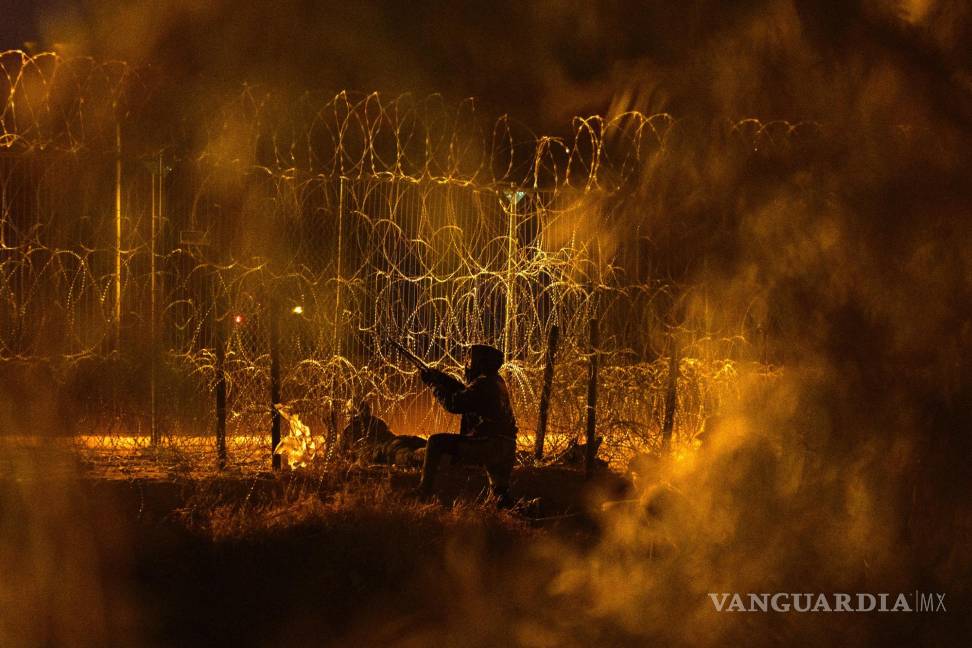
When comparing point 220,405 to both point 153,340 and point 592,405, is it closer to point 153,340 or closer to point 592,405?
point 153,340

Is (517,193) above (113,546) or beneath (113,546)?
above

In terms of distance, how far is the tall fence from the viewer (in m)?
7.37

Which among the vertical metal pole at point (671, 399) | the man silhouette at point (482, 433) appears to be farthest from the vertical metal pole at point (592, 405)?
the man silhouette at point (482, 433)

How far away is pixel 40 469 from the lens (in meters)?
5.49

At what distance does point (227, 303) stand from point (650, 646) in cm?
493

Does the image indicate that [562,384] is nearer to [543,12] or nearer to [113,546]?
[543,12]

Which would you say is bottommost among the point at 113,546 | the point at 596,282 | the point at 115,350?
the point at 113,546

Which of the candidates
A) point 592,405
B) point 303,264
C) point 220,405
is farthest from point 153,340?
point 592,405

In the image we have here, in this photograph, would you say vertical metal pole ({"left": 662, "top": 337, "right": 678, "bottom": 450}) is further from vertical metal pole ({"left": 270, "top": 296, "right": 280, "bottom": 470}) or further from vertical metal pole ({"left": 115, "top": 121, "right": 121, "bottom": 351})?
vertical metal pole ({"left": 115, "top": 121, "right": 121, "bottom": 351})

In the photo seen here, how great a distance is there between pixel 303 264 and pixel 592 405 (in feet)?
8.60

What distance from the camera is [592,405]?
25.5ft

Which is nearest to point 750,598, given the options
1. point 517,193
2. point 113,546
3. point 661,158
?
point 113,546

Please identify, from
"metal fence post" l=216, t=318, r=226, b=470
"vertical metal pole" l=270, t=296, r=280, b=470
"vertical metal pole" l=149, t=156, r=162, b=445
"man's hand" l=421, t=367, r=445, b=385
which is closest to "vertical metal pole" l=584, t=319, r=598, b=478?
"man's hand" l=421, t=367, r=445, b=385

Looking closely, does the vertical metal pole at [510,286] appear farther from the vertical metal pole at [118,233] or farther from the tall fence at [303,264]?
the vertical metal pole at [118,233]
